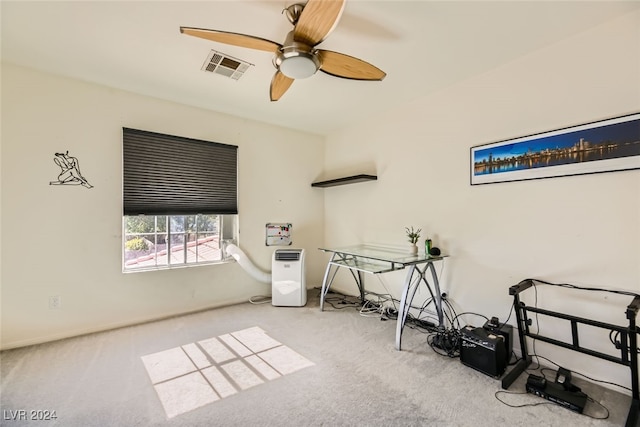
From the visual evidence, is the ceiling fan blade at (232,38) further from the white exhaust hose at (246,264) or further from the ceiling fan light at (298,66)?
the white exhaust hose at (246,264)

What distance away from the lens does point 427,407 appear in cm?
173

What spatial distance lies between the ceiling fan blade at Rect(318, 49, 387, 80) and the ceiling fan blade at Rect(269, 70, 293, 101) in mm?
344

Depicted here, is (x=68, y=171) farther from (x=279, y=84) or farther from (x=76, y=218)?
(x=279, y=84)

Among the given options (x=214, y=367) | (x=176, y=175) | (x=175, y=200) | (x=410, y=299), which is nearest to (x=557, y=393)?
(x=410, y=299)

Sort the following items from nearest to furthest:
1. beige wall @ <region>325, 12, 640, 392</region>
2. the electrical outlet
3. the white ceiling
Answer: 1. the white ceiling
2. beige wall @ <region>325, 12, 640, 392</region>
3. the electrical outlet

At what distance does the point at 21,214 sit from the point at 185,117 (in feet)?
5.98

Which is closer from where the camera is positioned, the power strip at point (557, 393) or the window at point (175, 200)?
the power strip at point (557, 393)

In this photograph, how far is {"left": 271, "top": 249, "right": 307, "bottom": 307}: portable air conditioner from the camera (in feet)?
11.7

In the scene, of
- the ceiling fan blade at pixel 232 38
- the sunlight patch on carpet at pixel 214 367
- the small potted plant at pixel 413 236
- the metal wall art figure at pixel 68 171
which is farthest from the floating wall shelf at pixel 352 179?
the metal wall art figure at pixel 68 171

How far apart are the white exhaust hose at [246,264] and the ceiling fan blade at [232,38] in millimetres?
2499

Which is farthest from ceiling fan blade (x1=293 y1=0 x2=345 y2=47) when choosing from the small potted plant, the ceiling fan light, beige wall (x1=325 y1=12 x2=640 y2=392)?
the small potted plant

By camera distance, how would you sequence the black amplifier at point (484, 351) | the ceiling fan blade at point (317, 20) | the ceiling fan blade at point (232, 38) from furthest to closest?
the black amplifier at point (484, 351) → the ceiling fan blade at point (232, 38) → the ceiling fan blade at point (317, 20)

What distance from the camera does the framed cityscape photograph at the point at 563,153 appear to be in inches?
72.4

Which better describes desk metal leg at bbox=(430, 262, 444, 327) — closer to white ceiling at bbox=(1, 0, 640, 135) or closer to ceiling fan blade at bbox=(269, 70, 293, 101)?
white ceiling at bbox=(1, 0, 640, 135)
